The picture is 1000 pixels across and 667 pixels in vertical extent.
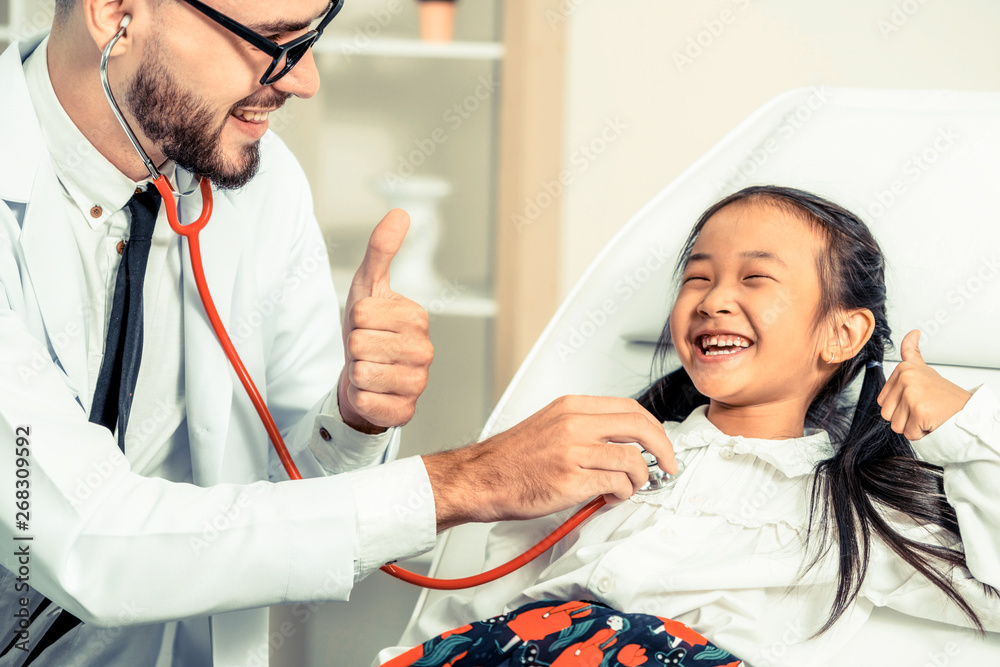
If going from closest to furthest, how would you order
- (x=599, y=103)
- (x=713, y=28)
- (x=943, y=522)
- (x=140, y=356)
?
(x=943, y=522) → (x=140, y=356) → (x=713, y=28) → (x=599, y=103)

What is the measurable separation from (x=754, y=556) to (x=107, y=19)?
1.02 m

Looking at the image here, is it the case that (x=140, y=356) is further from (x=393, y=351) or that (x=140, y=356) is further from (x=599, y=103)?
(x=599, y=103)

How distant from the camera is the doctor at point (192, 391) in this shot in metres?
0.82

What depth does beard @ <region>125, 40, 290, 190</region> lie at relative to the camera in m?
1.07

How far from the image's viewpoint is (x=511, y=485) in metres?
0.88

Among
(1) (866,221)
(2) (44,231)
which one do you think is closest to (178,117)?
(2) (44,231)

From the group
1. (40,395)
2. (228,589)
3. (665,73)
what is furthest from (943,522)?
(665,73)

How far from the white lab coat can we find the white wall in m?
0.93

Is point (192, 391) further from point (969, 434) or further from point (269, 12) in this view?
point (969, 434)

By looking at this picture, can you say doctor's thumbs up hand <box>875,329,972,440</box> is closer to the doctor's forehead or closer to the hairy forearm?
the hairy forearm

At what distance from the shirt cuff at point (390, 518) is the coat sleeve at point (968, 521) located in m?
0.51

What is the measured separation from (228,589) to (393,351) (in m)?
0.33

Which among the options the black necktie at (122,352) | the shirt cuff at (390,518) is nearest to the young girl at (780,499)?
the shirt cuff at (390,518)

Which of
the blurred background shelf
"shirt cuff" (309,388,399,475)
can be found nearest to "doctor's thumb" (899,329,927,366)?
"shirt cuff" (309,388,399,475)
